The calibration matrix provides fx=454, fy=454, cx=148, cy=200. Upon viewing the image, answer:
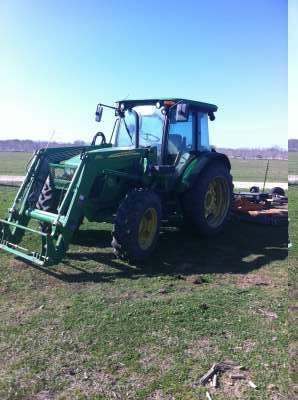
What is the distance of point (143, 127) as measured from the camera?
7.21m

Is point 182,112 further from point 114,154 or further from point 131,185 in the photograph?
point 131,185

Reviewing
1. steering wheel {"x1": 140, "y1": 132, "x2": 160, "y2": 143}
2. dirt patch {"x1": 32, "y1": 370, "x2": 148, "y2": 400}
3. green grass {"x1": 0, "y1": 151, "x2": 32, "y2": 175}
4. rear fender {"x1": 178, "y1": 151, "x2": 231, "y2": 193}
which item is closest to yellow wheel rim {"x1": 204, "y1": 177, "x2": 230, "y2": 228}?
rear fender {"x1": 178, "y1": 151, "x2": 231, "y2": 193}

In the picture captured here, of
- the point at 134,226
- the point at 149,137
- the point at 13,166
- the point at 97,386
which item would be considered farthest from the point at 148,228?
the point at 13,166

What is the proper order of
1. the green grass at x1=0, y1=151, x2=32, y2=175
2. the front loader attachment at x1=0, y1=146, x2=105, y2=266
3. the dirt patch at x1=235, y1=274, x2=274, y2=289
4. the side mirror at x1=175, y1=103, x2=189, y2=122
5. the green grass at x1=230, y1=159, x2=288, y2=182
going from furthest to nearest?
the green grass at x1=0, y1=151, x2=32, y2=175 → the side mirror at x1=175, y1=103, x2=189, y2=122 → the front loader attachment at x1=0, y1=146, x2=105, y2=266 → the dirt patch at x1=235, y1=274, x2=274, y2=289 → the green grass at x1=230, y1=159, x2=288, y2=182

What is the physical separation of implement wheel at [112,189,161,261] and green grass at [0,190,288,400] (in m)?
0.21

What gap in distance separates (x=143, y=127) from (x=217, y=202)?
6.36 feet

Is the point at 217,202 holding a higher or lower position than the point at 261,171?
lower

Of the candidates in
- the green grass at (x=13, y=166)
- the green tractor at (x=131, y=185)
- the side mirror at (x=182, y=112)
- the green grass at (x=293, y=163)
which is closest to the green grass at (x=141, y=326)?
the green tractor at (x=131, y=185)

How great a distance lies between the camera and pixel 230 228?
326 inches

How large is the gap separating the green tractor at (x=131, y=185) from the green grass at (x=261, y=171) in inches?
47.3

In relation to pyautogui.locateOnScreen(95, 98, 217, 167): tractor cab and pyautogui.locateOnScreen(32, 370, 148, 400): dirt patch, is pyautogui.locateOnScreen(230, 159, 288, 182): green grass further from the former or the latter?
pyautogui.locateOnScreen(32, 370, 148, 400): dirt patch

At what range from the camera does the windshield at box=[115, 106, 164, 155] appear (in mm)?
7012

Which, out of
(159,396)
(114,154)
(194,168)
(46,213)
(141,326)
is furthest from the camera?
(194,168)

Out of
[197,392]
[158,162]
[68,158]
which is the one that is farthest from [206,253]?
[197,392]
